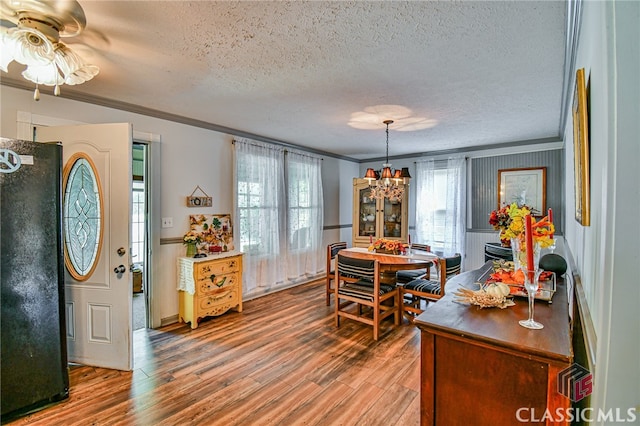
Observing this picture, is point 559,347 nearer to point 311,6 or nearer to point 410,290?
point 311,6

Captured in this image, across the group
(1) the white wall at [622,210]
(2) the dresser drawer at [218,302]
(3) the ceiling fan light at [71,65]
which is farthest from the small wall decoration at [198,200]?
(1) the white wall at [622,210]

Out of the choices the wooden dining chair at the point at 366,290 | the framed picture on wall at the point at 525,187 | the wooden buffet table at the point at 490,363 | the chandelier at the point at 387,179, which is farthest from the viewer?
the framed picture on wall at the point at 525,187

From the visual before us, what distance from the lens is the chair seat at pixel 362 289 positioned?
3205 mm

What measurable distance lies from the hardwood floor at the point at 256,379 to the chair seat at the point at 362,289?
0.41m

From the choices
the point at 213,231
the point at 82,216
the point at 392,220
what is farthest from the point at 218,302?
the point at 392,220

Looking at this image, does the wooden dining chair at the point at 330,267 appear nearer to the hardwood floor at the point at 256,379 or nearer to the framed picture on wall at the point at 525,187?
the hardwood floor at the point at 256,379

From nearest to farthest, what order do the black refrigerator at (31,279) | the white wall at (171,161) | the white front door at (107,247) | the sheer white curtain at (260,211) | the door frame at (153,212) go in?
the black refrigerator at (31,279) → the white front door at (107,247) → the white wall at (171,161) → the door frame at (153,212) → the sheer white curtain at (260,211)

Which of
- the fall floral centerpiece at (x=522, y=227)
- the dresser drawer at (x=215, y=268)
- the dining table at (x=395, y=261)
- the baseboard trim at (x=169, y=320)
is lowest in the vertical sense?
the baseboard trim at (x=169, y=320)

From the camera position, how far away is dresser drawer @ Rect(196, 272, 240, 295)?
134 inches

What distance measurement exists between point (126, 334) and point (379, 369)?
6.97ft

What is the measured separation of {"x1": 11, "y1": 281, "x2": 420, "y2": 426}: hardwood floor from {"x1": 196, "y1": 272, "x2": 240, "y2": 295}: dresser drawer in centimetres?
40

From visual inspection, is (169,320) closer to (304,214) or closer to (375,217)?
(304,214)

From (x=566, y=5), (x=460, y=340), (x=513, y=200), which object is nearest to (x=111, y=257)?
(x=460, y=340)
